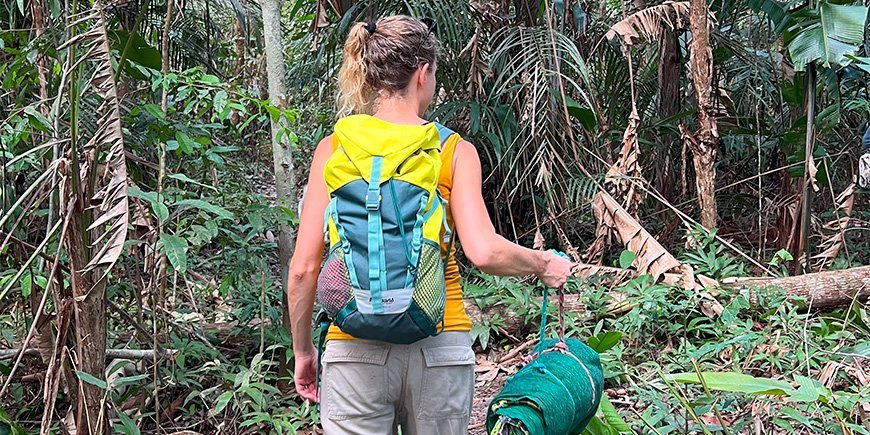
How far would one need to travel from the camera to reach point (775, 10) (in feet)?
18.6

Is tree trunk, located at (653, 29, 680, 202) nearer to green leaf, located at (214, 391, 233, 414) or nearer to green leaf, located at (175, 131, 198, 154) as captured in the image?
green leaf, located at (175, 131, 198, 154)

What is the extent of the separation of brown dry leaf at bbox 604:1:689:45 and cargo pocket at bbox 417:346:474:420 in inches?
149

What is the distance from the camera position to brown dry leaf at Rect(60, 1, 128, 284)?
2.27 m

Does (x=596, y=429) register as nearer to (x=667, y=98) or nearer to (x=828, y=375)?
(x=828, y=375)

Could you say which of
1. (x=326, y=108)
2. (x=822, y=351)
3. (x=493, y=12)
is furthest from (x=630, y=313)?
(x=326, y=108)

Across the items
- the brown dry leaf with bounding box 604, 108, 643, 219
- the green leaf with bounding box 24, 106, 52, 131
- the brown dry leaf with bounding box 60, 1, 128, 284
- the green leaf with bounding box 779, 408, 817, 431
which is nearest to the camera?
the brown dry leaf with bounding box 60, 1, 128, 284

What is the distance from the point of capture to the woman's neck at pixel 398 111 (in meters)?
1.89

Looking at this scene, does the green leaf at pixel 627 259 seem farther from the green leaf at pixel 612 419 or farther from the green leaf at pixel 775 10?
the green leaf at pixel 612 419

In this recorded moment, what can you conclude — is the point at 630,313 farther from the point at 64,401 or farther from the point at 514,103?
the point at 64,401

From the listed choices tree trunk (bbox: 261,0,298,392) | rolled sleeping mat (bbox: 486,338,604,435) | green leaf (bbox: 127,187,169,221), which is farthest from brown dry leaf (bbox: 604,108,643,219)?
green leaf (bbox: 127,187,169,221)

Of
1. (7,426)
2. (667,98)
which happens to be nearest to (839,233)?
(667,98)

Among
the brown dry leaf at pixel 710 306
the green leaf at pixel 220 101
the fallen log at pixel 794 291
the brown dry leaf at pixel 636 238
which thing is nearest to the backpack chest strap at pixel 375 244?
the green leaf at pixel 220 101

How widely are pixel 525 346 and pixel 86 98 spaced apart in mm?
2715

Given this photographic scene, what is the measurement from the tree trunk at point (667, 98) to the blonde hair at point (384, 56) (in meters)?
4.88
